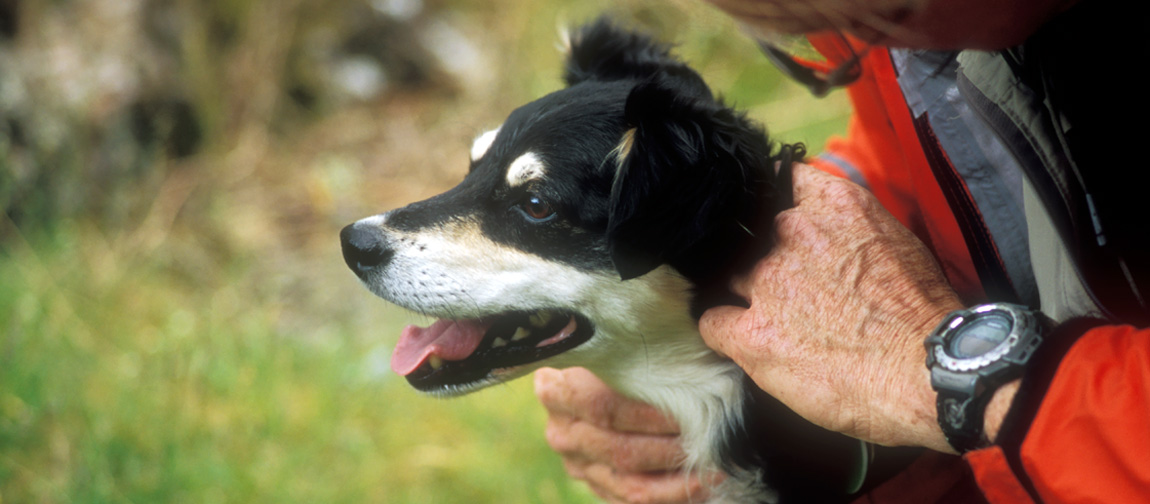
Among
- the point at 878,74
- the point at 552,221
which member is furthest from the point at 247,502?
the point at 878,74

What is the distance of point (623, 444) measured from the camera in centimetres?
194

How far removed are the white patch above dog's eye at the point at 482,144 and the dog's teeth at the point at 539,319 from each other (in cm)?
39

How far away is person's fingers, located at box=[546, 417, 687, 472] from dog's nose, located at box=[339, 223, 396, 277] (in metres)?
0.60

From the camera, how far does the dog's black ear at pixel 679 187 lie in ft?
5.01

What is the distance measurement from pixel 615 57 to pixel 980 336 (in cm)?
112

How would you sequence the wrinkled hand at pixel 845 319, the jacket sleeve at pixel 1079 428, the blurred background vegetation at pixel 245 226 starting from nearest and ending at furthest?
the jacket sleeve at pixel 1079 428, the wrinkled hand at pixel 845 319, the blurred background vegetation at pixel 245 226

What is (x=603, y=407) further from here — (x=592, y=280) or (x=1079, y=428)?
(x=1079, y=428)

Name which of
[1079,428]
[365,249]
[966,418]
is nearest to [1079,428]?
[1079,428]

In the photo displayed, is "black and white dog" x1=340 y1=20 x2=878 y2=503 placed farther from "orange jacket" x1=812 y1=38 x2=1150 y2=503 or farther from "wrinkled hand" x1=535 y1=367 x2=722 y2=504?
"orange jacket" x1=812 y1=38 x2=1150 y2=503

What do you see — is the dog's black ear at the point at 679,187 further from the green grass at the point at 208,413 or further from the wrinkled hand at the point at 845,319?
the green grass at the point at 208,413

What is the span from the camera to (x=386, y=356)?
371cm

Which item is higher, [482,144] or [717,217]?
[482,144]

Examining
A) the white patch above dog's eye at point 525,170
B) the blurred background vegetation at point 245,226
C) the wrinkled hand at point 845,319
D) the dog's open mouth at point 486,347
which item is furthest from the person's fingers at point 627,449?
the blurred background vegetation at point 245,226

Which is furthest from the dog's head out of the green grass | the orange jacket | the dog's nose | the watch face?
the green grass
